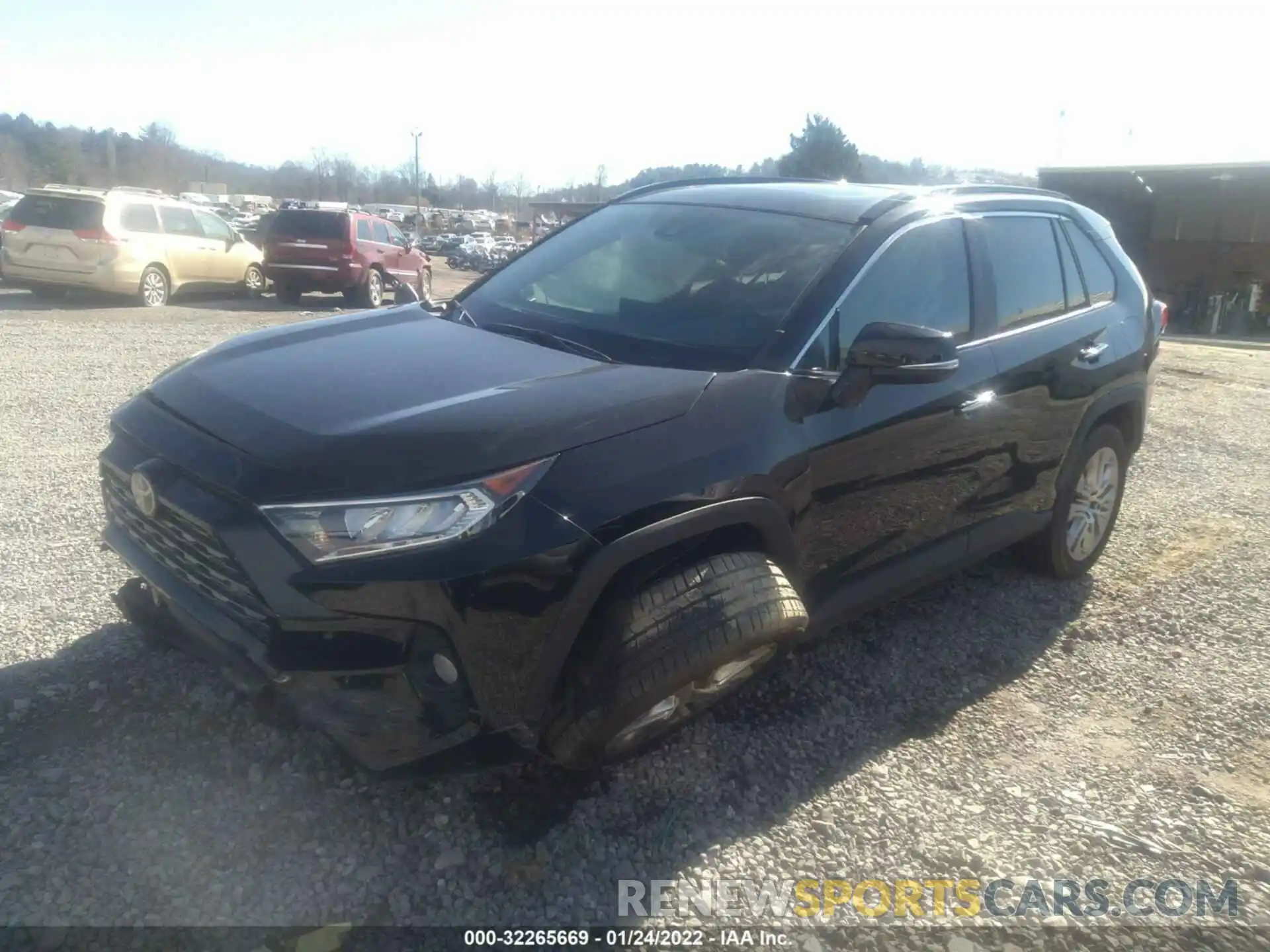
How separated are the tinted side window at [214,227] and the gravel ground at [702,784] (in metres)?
13.0

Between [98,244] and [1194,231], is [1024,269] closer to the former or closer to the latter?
[98,244]

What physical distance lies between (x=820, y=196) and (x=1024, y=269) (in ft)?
3.28

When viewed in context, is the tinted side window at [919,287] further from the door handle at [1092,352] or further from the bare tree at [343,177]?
the bare tree at [343,177]

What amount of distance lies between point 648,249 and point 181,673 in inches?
89.2

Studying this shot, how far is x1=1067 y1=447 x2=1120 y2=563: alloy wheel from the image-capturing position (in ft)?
15.1

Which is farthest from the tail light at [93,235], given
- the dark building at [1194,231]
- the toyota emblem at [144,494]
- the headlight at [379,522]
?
the dark building at [1194,231]

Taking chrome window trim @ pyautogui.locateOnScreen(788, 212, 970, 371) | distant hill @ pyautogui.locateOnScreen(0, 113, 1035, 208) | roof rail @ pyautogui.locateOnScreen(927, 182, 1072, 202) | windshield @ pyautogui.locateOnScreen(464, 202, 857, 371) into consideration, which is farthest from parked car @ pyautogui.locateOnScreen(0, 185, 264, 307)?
distant hill @ pyautogui.locateOnScreen(0, 113, 1035, 208)

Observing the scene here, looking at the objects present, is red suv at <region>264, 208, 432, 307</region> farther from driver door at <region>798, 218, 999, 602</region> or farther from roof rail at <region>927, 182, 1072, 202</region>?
driver door at <region>798, 218, 999, 602</region>

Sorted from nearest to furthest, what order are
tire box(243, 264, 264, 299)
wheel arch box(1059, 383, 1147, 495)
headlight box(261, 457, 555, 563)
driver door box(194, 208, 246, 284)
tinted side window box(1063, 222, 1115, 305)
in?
headlight box(261, 457, 555, 563) → wheel arch box(1059, 383, 1147, 495) → tinted side window box(1063, 222, 1115, 305) → driver door box(194, 208, 246, 284) → tire box(243, 264, 264, 299)

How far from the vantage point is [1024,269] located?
4160 millimetres

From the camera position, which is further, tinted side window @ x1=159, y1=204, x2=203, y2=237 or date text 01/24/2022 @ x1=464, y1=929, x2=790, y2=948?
tinted side window @ x1=159, y1=204, x2=203, y2=237

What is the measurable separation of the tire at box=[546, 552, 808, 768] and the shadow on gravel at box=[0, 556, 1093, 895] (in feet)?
0.84

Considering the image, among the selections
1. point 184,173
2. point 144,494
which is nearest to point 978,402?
point 144,494

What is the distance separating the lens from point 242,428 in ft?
8.58
